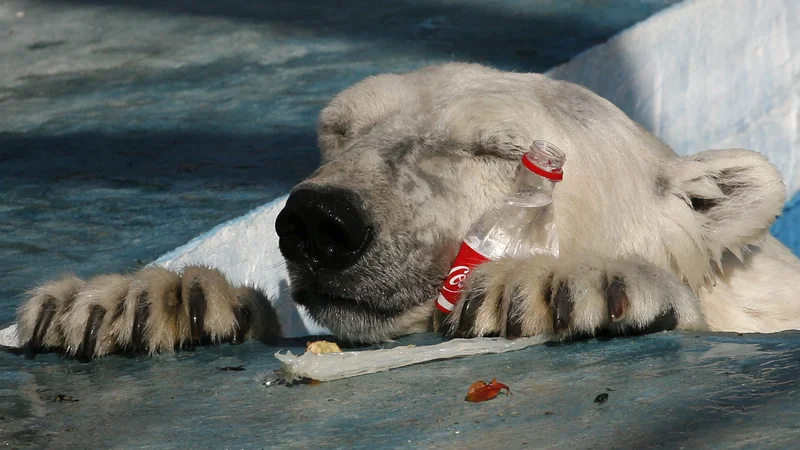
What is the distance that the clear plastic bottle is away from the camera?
2803 millimetres

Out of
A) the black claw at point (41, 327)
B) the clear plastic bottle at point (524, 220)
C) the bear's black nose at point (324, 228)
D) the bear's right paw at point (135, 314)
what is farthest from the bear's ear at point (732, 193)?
the black claw at point (41, 327)

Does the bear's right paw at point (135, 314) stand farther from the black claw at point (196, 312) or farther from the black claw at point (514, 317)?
the black claw at point (514, 317)

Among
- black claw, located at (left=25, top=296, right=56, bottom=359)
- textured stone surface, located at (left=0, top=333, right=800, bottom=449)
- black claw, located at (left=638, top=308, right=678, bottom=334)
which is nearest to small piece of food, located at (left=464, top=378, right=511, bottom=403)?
textured stone surface, located at (left=0, top=333, right=800, bottom=449)

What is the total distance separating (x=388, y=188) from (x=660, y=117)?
3282 millimetres

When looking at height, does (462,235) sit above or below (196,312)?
above

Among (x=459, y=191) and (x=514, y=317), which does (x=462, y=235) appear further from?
(x=514, y=317)

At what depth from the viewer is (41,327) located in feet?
8.89

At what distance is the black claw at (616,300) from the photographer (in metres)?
2.37

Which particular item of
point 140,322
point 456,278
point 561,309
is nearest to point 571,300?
point 561,309

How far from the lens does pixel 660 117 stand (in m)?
5.70

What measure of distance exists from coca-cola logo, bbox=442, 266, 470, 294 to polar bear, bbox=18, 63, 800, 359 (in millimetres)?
51

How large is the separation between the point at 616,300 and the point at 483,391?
0.49m

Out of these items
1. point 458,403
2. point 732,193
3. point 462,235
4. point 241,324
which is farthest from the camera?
point 732,193

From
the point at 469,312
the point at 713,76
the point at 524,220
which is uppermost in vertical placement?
the point at 713,76
